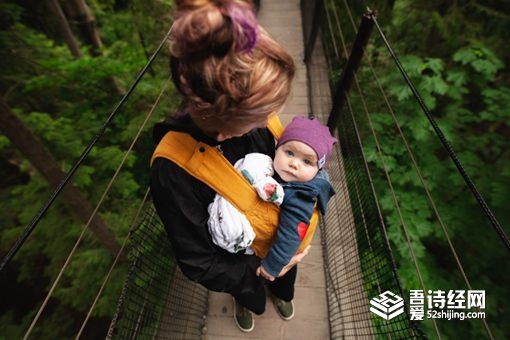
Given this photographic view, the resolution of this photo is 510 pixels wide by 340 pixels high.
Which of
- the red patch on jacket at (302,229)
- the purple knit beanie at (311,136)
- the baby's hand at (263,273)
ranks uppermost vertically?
the purple knit beanie at (311,136)

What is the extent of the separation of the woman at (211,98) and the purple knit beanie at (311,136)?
0.14m

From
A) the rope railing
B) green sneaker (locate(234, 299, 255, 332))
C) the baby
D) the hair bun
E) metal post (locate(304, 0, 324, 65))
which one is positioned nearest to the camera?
the hair bun

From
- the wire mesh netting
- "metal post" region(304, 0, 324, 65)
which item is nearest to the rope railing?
the wire mesh netting

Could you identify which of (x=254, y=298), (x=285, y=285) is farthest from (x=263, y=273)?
(x=285, y=285)

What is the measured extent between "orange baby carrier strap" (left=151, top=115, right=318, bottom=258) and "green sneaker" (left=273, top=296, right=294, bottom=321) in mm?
922

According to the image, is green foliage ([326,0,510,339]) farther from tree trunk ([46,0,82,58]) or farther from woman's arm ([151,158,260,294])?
tree trunk ([46,0,82,58])

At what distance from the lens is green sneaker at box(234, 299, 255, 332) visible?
174 centimetres

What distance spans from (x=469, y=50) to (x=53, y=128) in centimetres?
373

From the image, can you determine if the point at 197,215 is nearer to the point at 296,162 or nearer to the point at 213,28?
the point at 296,162

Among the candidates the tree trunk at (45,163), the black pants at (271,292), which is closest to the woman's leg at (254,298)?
the black pants at (271,292)

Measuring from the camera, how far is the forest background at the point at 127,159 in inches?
93.1

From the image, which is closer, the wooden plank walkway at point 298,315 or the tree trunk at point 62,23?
the wooden plank walkway at point 298,315

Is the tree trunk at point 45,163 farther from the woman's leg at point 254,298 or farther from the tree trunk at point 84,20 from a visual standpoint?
the tree trunk at point 84,20

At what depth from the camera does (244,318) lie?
1740mm
